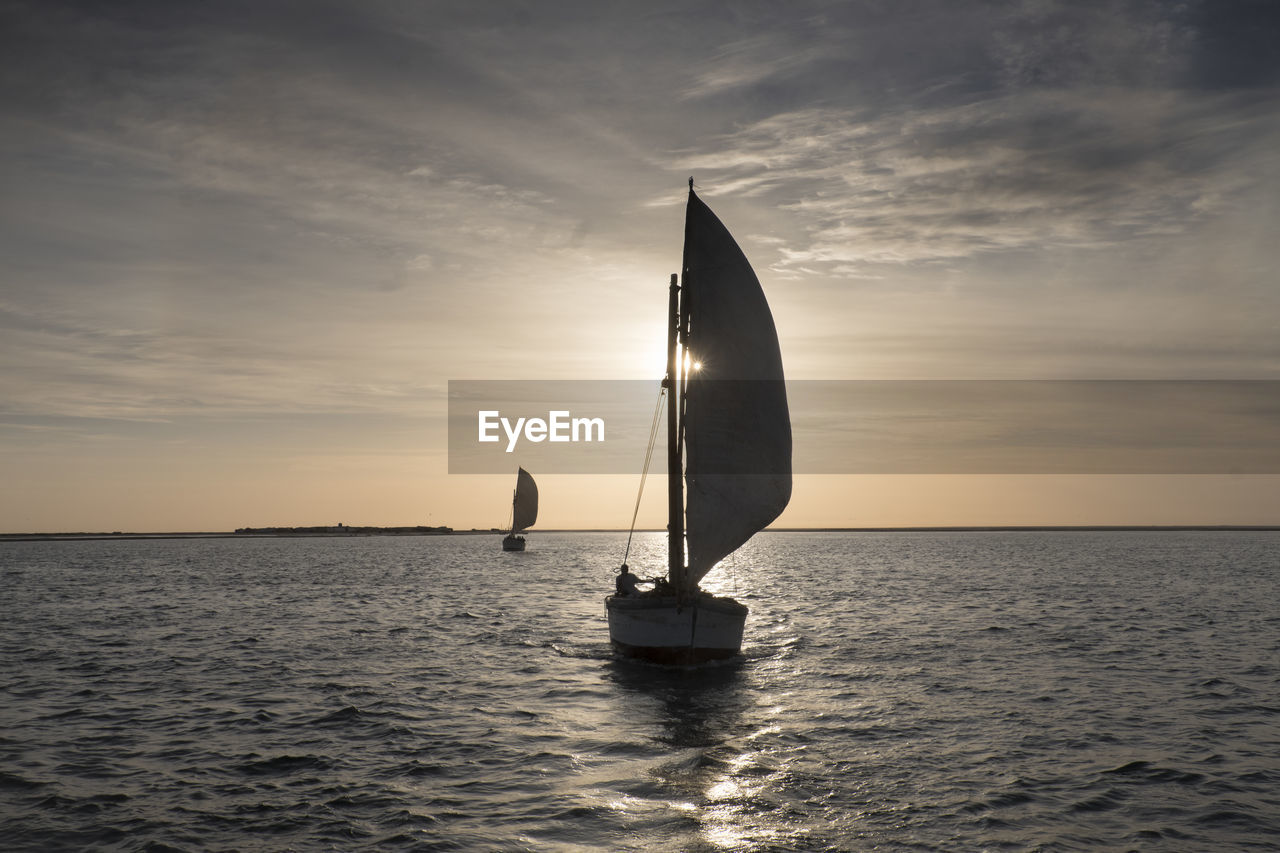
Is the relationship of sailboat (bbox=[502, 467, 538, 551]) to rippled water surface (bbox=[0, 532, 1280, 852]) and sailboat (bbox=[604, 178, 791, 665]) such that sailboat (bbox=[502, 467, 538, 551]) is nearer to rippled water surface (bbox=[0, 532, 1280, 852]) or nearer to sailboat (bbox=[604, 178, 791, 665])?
rippled water surface (bbox=[0, 532, 1280, 852])

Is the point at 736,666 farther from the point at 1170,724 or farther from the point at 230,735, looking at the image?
the point at 230,735

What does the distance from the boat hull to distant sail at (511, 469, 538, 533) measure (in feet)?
317

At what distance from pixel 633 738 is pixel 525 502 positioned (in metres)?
109

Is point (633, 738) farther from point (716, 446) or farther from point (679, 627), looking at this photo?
point (716, 446)

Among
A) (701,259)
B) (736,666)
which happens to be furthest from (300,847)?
(701,259)

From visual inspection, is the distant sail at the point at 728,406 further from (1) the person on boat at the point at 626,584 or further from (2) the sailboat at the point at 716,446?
(1) the person on boat at the point at 626,584

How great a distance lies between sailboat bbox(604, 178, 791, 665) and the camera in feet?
90.6

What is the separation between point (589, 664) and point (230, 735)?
12628 millimetres

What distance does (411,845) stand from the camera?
43.9 ft

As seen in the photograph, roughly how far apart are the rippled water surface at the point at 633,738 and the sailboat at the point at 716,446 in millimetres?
1619

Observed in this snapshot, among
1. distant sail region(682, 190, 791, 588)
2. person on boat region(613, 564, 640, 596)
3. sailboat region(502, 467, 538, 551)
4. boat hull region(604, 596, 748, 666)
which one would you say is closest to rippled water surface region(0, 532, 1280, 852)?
boat hull region(604, 596, 748, 666)

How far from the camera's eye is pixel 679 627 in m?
27.5

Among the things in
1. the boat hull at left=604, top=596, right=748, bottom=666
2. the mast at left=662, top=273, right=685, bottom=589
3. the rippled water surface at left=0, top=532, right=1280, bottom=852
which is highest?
the mast at left=662, top=273, right=685, bottom=589

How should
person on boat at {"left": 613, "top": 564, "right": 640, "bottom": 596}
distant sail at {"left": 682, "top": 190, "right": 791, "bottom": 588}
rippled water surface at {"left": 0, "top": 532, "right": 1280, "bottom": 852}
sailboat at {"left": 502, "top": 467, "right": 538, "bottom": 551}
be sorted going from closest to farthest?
rippled water surface at {"left": 0, "top": 532, "right": 1280, "bottom": 852} → distant sail at {"left": 682, "top": 190, "right": 791, "bottom": 588} → person on boat at {"left": 613, "top": 564, "right": 640, "bottom": 596} → sailboat at {"left": 502, "top": 467, "right": 538, "bottom": 551}
